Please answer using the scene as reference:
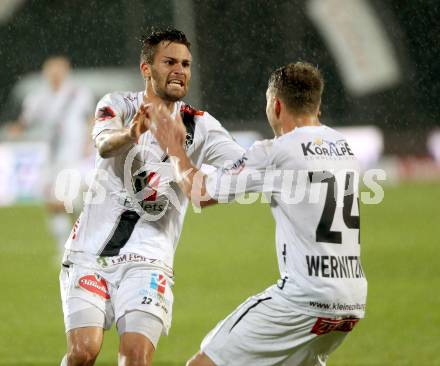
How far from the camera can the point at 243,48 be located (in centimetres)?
2312

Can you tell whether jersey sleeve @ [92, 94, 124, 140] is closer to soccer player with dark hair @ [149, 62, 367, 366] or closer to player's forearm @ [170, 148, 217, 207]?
player's forearm @ [170, 148, 217, 207]

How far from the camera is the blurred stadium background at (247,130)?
8.52m

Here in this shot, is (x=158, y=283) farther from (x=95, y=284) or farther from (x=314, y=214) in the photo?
(x=314, y=214)

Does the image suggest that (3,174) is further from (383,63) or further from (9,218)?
(383,63)

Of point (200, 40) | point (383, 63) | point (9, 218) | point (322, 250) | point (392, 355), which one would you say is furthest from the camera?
point (200, 40)

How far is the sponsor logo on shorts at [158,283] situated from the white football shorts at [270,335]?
667 mm

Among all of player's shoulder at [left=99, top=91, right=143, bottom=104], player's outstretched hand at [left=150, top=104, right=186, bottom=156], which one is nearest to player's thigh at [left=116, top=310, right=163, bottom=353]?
player's outstretched hand at [left=150, top=104, right=186, bottom=156]

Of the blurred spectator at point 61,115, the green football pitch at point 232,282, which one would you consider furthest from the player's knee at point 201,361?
the blurred spectator at point 61,115

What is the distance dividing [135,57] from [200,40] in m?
1.99

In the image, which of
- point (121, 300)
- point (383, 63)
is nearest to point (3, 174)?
point (383, 63)

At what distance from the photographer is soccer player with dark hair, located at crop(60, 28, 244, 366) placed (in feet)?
15.8

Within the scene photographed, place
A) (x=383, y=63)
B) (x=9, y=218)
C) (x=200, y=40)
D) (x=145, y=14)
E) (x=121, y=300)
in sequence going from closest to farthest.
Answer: (x=121, y=300), (x=9, y=218), (x=383, y=63), (x=145, y=14), (x=200, y=40)

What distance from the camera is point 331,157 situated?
425cm

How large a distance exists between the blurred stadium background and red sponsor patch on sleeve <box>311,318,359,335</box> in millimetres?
2790
